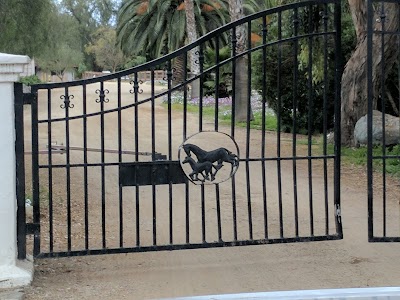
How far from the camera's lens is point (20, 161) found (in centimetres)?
575

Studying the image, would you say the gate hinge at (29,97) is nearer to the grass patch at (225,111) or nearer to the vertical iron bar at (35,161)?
the vertical iron bar at (35,161)

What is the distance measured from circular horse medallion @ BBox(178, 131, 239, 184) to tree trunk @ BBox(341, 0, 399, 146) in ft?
27.6

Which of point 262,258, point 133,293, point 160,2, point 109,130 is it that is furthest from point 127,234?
point 160,2

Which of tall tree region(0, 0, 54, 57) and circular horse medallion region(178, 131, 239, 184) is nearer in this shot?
circular horse medallion region(178, 131, 239, 184)

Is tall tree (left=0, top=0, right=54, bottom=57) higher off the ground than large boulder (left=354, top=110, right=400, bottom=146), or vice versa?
tall tree (left=0, top=0, right=54, bottom=57)

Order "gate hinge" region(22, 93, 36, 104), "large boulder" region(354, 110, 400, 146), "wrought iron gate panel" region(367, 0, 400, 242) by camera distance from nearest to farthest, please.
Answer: "gate hinge" region(22, 93, 36, 104)
"wrought iron gate panel" region(367, 0, 400, 242)
"large boulder" region(354, 110, 400, 146)

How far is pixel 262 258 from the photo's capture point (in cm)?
678

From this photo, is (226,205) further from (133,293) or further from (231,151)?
(133,293)

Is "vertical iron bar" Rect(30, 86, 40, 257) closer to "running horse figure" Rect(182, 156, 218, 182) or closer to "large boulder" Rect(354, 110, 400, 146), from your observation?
"running horse figure" Rect(182, 156, 218, 182)

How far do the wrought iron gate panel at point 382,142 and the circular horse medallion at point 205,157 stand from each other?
124cm

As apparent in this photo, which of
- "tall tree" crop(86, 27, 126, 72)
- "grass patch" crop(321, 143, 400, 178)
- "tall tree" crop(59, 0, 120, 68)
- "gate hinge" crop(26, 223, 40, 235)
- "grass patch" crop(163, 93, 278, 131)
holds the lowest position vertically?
"gate hinge" crop(26, 223, 40, 235)

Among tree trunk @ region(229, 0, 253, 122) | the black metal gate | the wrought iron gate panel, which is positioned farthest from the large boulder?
tree trunk @ region(229, 0, 253, 122)

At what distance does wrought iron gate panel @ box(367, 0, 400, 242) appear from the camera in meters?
6.20

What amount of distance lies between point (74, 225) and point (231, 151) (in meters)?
2.94
